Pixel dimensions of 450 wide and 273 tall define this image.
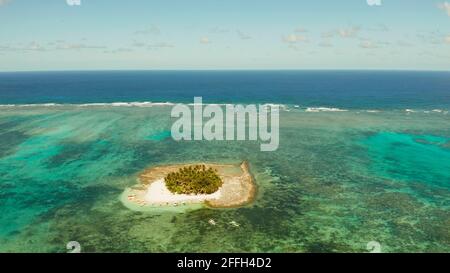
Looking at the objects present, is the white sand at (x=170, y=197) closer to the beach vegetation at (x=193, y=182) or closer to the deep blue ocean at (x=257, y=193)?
the beach vegetation at (x=193, y=182)

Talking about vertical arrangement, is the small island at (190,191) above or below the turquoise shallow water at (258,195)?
above

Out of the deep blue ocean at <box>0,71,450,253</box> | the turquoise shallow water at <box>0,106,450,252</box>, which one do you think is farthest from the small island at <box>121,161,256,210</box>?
the turquoise shallow water at <box>0,106,450,252</box>

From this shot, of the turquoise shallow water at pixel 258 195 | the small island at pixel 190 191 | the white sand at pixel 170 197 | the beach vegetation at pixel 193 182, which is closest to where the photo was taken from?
the turquoise shallow water at pixel 258 195

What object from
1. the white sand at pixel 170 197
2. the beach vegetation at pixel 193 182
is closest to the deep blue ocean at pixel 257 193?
the white sand at pixel 170 197

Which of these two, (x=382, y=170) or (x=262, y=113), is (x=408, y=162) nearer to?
(x=382, y=170)

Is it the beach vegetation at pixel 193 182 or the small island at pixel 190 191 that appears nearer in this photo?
the small island at pixel 190 191

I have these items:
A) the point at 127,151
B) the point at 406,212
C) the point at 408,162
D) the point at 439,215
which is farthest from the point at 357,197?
the point at 127,151

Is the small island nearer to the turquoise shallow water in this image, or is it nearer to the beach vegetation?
the beach vegetation
